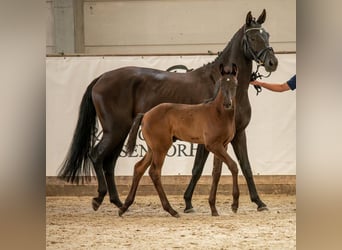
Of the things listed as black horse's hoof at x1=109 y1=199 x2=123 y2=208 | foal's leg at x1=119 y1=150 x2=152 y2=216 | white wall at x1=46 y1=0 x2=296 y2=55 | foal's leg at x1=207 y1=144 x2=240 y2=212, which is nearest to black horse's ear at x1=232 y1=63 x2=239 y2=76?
foal's leg at x1=207 y1=144 x2=240 y2=212

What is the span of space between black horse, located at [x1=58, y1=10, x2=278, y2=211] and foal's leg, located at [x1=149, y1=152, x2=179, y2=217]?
0.10m

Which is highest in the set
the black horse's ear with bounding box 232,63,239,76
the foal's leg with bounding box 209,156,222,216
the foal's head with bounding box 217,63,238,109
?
the black horse's ear with bounding box 232,63,239,76

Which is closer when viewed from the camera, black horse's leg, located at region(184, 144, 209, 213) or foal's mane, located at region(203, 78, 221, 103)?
foal's mane, located at region(203, 78, 221, 103)

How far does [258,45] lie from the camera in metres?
2.08

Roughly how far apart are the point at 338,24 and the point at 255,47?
5.19ft

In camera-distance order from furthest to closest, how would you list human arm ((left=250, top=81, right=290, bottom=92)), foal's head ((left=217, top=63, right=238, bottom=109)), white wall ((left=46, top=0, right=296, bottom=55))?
white wall ((left=46, top=0, right=296, bottom=55)) → human arm ((left=250, top=81, right=290, bottom=92)) → foal's head ((left=217, top=63, right=238, bottom=109))

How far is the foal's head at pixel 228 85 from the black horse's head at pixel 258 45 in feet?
0.45

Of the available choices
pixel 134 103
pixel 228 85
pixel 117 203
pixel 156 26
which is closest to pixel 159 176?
pixel 117 203

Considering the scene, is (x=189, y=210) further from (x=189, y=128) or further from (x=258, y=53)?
(x=258, y=53)

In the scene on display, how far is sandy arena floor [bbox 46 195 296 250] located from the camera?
174cm

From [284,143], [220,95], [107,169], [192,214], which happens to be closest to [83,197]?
[107,169]

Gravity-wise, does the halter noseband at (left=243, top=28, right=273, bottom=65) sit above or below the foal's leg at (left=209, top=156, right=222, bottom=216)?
above

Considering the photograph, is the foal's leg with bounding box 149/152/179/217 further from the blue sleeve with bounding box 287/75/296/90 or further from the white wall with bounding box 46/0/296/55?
the white wall with bounding box 46/0/296/55

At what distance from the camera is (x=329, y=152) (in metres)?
0.51
